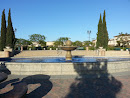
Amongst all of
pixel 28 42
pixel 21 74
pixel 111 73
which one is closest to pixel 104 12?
pixel 111 73

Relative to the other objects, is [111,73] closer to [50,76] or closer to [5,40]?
[50,76]

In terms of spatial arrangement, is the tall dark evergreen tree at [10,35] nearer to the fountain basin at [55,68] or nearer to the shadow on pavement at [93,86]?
the fountain basin at [55,68]

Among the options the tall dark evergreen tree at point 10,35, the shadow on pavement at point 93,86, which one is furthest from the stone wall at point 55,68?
the tall dark evergreen tree at point 10,35

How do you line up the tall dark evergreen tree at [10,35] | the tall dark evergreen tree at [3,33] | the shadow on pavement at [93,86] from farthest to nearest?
the tall dark evergreen tree at [3,33]
the tall dark evergreen tree at [10,35]
the shadow on pavement at [93,86]

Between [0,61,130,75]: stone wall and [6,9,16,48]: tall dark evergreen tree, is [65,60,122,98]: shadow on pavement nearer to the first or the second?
[0,61,130,75]: stone wall

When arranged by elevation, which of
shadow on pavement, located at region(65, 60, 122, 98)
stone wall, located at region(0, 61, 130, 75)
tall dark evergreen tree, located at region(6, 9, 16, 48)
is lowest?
shadow on pavement, located at region(65, 60, 122, 98)

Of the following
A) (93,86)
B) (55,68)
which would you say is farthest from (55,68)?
(93,86)

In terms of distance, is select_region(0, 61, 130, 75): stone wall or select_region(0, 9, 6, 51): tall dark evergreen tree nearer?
select_region(0, 61, 130, 75): stone wall

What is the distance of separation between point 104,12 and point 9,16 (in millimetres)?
32010

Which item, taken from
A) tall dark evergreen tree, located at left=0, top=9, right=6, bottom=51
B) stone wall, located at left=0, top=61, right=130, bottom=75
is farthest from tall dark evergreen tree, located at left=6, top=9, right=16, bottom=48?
stone wall, located at left=0, top=61, right=130, bottom=75

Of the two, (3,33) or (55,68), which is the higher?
(3,33)

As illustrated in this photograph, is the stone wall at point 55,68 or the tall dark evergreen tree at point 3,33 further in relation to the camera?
the tall dark evergreen tree at point 3,33

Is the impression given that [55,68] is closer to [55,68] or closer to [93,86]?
[55,68]

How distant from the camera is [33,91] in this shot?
5.56 meters
